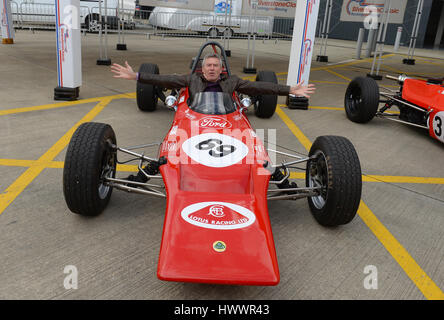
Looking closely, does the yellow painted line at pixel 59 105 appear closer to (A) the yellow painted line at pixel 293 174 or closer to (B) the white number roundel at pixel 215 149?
(A) the yellow painted line at pixel 293 174

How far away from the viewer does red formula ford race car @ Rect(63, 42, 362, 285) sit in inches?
89.0

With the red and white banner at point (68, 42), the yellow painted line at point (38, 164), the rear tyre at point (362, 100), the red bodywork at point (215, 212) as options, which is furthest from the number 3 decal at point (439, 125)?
the red and white banner at point (68, 42)

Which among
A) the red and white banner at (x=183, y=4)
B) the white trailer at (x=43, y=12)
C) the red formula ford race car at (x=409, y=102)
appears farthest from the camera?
the white trailer at (x=43, y=12)

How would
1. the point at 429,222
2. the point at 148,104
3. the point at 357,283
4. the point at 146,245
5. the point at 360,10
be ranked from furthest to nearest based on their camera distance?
1. the point at 360,10
2. the point at 148,104
3. the point at 429,222
4. the point at 146,245
5. the point at 357,283

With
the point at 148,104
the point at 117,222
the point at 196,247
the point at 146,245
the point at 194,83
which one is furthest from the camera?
the point at 148,104

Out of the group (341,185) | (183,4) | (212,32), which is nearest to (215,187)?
(341,185)

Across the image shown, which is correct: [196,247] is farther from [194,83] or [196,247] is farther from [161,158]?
[194,83]

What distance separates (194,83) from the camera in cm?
411

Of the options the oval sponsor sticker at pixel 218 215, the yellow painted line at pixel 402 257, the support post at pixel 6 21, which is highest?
the support post at pixel 6 21

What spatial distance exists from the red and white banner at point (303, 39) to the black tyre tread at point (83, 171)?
5.16 meters

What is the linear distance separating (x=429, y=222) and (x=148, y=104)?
14.8 ft

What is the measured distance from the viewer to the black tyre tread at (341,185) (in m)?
2.94
